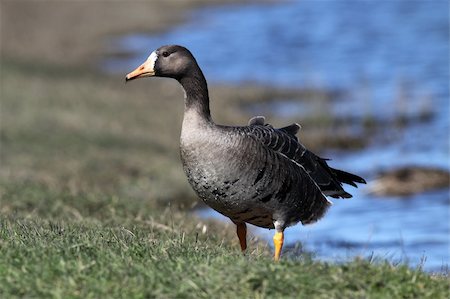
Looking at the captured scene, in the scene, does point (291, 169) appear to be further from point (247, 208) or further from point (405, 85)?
point (405, 85)

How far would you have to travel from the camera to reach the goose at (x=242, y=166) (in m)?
8.00

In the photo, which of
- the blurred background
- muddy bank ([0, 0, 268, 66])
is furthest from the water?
muddy bank ([0, 0, 268, 66])

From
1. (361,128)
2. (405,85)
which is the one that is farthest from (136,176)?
(405,85)

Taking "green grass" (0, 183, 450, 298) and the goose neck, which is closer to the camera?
"green grass" (0, 183, 450, 298)

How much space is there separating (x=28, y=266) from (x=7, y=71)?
61.8 feet

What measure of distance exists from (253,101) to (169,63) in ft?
58.3

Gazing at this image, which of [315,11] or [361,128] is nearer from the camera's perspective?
[361,128]

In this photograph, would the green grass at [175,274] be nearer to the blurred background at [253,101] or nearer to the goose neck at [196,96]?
the blurred background at [253,101]

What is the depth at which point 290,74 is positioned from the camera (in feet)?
103

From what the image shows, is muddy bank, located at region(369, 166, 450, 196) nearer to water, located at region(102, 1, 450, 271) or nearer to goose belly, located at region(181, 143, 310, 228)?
water, located at region(102, 1, 450, 271)

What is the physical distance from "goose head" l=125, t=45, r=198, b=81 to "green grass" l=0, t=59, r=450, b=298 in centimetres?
144

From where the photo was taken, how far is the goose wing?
852 cm

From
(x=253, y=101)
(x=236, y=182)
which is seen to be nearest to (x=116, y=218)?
(x=236, y=182)

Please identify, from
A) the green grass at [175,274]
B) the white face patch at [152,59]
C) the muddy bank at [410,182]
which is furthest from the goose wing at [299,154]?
the muddy bank at [410,182]
